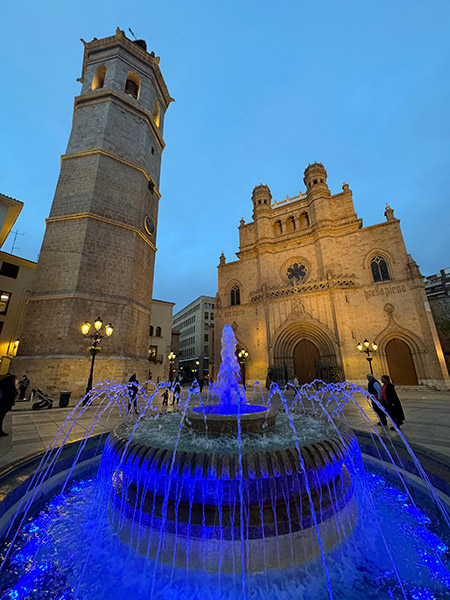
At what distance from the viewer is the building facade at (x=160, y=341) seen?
2362 centimetres

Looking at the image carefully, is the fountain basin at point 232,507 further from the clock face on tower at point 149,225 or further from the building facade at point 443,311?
the building facade at point 443,311

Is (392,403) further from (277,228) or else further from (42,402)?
(277,228)

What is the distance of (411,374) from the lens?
16734 mm

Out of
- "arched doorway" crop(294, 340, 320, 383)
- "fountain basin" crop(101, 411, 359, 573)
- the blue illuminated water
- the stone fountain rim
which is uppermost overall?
"arched doorway" crop(294, 340, 320, 383)

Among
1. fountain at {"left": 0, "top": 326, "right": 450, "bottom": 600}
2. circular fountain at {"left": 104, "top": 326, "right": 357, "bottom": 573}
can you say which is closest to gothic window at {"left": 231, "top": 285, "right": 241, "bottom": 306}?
fountain at {"left": 0, "top": 326, "right": 450, "bottom": 600}

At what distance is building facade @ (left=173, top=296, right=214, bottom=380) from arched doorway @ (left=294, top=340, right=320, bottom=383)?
2216cm

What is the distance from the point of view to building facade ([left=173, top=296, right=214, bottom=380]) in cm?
4359

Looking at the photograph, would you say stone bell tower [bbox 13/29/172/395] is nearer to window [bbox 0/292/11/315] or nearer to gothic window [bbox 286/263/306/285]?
window [bbox 0/292/11/315]

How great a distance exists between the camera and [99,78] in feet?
67.1

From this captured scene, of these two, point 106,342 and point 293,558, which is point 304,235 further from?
point 293,558

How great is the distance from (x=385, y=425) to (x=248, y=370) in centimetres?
1608

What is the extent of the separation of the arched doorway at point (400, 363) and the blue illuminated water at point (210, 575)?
685 inches

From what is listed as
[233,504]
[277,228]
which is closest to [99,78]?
[277,228]

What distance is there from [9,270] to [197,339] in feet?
104
